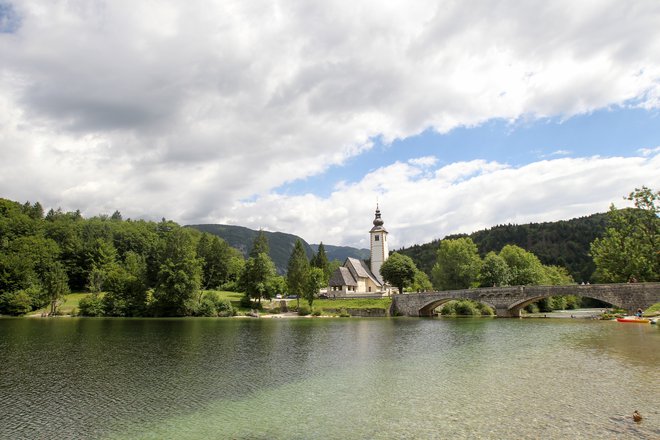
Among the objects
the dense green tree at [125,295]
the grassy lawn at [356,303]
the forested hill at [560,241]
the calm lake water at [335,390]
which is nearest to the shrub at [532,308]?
the grassy lawn at [356,303]

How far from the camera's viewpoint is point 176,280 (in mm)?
74000

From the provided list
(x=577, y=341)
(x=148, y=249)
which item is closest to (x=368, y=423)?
→ (x=577, y=341)

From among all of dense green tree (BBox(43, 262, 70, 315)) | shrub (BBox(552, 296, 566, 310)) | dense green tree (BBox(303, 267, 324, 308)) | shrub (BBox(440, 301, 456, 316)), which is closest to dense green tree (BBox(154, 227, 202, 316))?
dense green tree (BBox(43, 262, 70, 315))

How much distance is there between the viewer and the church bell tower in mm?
108375

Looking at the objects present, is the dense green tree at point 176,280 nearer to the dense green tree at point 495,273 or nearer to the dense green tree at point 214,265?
the dense green tree at point 214,265

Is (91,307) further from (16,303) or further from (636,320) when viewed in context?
(636,320)

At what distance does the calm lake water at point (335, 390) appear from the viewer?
532 inches

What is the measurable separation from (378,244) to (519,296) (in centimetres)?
4783

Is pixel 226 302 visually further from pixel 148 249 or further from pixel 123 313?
pixel 148 249

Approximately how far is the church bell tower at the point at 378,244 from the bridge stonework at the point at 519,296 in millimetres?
25937

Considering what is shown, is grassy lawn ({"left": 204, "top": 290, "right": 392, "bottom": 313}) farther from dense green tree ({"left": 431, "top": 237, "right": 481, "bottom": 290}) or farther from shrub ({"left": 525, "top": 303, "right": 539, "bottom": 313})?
shrub ({"left": 525, "top": 303, "right": 539, "bottom": 313})

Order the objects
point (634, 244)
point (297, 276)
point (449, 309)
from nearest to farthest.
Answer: point (634, 244), point (449, 309), point (297, 276)

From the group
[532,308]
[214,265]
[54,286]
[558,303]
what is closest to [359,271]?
[214,265]

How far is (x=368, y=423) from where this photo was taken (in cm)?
1412
